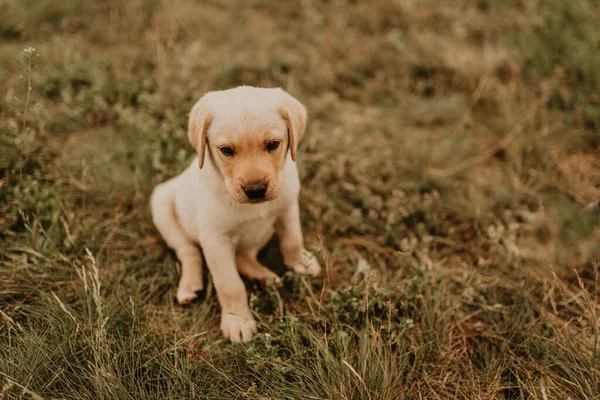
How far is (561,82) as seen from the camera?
→ 448cm

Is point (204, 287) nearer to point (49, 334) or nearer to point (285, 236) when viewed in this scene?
point (285, 236)

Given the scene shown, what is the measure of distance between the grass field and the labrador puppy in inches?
6.2

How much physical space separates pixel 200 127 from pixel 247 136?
0.29 meters

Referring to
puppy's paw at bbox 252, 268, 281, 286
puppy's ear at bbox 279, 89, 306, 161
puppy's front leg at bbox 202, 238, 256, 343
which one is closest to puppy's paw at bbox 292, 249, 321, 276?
puppy's paw at bbox 252, 268, 281, 286

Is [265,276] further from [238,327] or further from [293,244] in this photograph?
[238,327]

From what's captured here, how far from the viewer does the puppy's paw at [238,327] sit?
8.73ft

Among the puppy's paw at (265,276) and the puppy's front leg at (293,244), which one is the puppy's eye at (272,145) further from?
the puppy's paw at (265,276)

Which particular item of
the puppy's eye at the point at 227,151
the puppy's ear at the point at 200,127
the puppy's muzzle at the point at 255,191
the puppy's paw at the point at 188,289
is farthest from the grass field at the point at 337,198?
the puppy's ear at the point at 200,127

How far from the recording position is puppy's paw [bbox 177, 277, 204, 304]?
286cm

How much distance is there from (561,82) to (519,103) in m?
0.50

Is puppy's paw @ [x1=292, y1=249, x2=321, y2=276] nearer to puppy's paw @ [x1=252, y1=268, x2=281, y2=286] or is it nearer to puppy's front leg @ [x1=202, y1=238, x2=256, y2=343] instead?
puppy's paw @ [x1=252, y1=268, x2=281, y2=286]

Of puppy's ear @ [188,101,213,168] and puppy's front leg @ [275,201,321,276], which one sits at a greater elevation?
puppy's ear @ [188,101,213,168]

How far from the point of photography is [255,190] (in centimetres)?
229

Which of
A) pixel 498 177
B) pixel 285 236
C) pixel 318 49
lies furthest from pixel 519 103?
pixel 285 236
